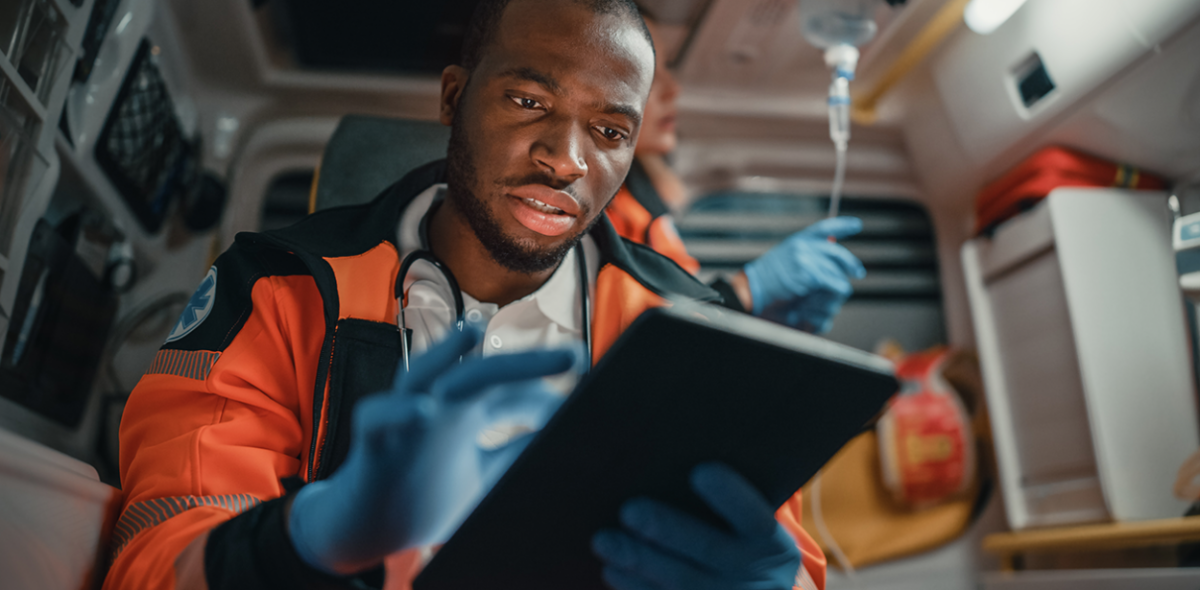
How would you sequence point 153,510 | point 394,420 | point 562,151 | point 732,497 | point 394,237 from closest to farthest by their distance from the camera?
point 394,420 < point 732,497 < point 153,510 < point 562,151 < point 394,237

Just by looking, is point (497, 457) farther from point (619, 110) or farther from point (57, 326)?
point (57, 326)

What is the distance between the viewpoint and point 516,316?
4.19ft

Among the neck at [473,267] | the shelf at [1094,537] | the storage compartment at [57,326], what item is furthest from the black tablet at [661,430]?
the shelf at [1094,537]

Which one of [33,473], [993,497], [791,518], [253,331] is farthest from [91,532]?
[993,497]

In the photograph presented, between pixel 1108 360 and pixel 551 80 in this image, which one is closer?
pixel 551 80

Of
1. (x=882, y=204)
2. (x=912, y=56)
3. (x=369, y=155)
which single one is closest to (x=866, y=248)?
(x=882, y=204)

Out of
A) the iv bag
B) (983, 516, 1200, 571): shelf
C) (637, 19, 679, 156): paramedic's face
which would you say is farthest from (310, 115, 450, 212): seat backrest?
(983, 516, 1200, 571): shelf

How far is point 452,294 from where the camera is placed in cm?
122

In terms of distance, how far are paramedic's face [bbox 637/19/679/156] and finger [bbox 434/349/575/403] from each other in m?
1.38

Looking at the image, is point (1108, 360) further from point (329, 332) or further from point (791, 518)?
point (329, 332)

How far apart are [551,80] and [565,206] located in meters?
0.20

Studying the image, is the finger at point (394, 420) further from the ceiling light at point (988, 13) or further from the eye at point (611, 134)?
the ceiling light at point (988, 13)

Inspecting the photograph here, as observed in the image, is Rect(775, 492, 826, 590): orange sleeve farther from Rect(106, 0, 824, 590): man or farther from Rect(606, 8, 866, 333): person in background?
Rect(606, 8, 866, 333): person in background

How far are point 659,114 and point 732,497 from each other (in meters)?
1.45
